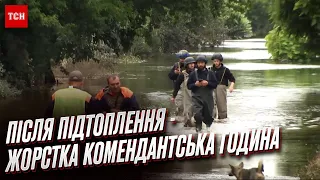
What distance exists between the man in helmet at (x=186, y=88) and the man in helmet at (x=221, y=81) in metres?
0.72

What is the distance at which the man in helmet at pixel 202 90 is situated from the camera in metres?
14.0

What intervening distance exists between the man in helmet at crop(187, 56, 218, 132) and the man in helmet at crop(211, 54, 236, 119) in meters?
1.66

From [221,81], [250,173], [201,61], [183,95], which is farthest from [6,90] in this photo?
[250,173]

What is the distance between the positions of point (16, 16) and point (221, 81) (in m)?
7.35

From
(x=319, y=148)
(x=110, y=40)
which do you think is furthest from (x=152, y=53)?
(x=319, y=148)

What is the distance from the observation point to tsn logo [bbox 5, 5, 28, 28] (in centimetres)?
2030

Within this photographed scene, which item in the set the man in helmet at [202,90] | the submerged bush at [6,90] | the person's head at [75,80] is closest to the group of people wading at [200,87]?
the man in helmet at [202,90]

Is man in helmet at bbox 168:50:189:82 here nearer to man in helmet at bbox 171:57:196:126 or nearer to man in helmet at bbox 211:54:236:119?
man in helmet at bbox 171:57:196:126

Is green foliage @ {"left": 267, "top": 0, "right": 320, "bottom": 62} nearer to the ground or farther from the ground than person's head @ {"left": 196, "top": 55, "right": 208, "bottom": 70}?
farther from the ground

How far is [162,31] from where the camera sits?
206 ft

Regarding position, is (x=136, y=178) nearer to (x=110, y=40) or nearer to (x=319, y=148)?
(x=319, y=148)

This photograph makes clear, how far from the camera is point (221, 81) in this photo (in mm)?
16406

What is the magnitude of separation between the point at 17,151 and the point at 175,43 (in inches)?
2134

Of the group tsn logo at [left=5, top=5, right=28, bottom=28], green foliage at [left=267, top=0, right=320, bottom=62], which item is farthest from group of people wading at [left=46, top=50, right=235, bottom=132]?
tsn logo at [left=5, top=5, right=28, bottom=28]
